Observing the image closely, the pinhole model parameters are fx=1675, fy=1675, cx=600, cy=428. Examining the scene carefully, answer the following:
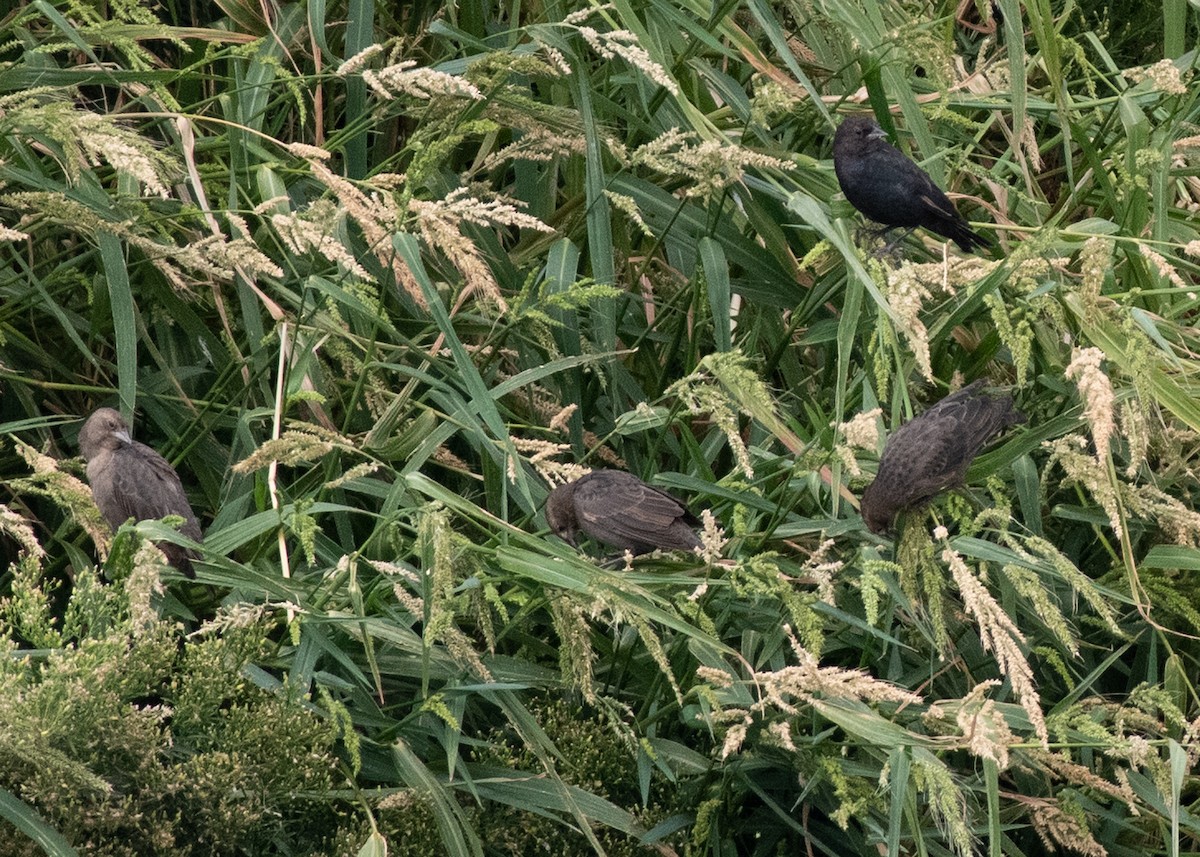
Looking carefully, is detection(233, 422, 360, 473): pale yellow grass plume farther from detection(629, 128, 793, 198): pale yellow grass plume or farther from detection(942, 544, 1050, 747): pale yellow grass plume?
detection(942, 544, 1050, 747): pale yellow grass plume

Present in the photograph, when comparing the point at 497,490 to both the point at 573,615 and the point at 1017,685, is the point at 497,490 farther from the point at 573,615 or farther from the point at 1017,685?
the point at 1017,685

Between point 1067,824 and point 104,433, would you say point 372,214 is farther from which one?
point 1067,824

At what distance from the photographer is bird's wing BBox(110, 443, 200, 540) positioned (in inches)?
130

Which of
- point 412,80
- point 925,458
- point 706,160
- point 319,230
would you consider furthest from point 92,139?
point 925,458

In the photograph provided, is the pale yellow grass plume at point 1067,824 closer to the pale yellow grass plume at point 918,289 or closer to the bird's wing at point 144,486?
the pale yellow grass plume at point 918,289

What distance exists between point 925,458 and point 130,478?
155 cm

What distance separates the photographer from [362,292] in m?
3.03

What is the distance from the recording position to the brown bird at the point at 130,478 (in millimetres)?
3314

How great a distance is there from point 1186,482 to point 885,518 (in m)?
0.85

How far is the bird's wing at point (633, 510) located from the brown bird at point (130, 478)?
2.59ft

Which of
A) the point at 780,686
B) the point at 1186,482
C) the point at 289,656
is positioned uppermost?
the point at 780,686

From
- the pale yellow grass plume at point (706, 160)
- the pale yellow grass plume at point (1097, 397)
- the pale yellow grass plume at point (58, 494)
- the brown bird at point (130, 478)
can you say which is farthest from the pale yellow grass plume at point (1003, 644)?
the brown bird at point (130, 478)

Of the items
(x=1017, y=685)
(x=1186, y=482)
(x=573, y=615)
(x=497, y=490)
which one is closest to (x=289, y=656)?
(x=497, y=490)

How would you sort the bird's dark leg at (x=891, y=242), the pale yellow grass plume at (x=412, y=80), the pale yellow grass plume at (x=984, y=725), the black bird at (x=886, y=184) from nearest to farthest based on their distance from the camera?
the pale yellow grass plume at (x=984, y=725) → the pale yellow grass plume at (x=412, y=80) → the black bird at (x=886, y=184) → the bird's dark leg at (x=891, y=242)
